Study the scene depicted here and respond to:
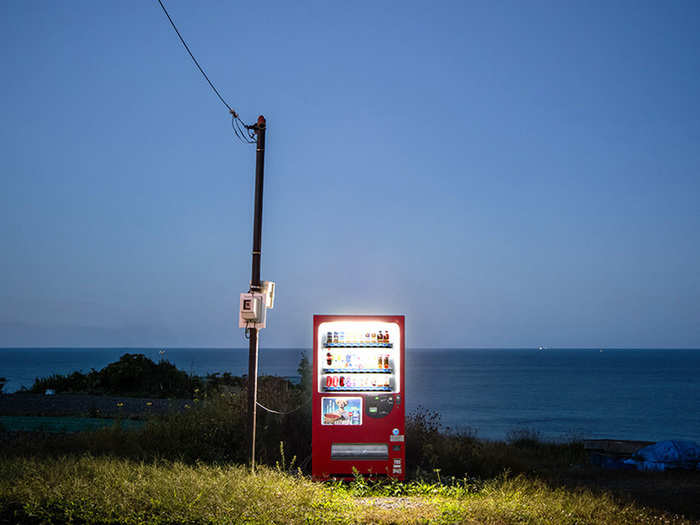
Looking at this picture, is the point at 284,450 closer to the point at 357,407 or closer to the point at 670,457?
the point at 357,407

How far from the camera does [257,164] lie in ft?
27.0

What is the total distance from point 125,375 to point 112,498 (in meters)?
17.9

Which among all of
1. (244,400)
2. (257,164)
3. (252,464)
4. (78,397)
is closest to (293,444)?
(244,400)

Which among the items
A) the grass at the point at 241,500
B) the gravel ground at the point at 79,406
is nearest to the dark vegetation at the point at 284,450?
the grass at the point at 241,500

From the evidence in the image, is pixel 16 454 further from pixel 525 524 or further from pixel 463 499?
pixel 525 524

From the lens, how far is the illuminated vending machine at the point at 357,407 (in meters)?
8.03

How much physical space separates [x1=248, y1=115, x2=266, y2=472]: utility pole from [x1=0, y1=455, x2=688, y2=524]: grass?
0.86 m

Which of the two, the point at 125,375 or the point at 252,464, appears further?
the point at 125,375

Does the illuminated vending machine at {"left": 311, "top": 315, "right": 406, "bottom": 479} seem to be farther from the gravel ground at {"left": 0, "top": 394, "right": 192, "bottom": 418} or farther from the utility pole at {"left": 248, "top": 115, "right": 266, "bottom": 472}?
the gravel ground at {"left": 0, "top": 394, "right": 192, "bottom": 418}

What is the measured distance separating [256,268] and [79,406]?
11.1 meters

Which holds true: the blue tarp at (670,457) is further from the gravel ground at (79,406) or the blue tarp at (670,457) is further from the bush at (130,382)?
the bush at (130,382)

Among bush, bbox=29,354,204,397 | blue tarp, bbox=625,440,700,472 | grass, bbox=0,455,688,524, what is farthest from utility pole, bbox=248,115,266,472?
bush, bbox=29,354,204,397

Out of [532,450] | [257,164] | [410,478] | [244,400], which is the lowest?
[532,450]

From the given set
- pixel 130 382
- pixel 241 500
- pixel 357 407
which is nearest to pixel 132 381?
pixel 130 382
